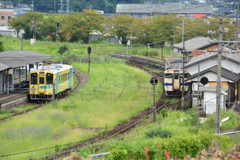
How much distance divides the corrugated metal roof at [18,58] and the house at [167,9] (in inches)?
2597

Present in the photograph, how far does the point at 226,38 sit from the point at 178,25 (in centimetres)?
881

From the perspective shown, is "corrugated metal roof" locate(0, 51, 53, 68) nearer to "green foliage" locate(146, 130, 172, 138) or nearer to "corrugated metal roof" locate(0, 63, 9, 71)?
"corrugated metal roof" locate(0, 63, 9, 71)

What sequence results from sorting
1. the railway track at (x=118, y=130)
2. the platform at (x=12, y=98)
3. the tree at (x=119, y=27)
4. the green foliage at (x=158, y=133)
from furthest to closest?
the tree at (x=119, y=27), the platform at (x=12, y=98), the green foliage at (x=158, y=133), the railway track at (x=118, y=130)

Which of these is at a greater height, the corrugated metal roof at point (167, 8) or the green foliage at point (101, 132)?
the corrugated metal roof at point (167, 8)

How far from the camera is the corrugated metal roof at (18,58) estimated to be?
2259 cm

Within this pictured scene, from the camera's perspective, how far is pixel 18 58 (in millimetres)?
24469

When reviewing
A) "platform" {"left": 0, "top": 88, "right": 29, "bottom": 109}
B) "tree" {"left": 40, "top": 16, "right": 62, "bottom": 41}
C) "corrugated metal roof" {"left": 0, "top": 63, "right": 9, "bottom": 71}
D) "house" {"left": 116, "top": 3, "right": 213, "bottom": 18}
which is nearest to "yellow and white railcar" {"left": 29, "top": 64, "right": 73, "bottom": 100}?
"platform" {"left": 0, "top": 88, "right": 29, "bottom": 109}

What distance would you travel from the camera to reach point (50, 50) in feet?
141

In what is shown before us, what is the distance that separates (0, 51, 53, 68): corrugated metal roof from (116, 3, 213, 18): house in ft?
216

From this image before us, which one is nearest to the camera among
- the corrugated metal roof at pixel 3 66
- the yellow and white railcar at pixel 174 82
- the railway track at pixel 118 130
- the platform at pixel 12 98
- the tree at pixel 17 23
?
the railway track at pixel 118 130

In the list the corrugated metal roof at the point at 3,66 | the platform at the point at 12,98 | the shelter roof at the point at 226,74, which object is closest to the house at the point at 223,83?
the shelter roof at the point at 226,74

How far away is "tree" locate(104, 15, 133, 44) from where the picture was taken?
5516cm

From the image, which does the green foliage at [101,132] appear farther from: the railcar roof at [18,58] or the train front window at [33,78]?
the railcar roof at [18,58]

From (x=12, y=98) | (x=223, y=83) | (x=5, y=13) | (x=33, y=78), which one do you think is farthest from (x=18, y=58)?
(x=5, y=13)
